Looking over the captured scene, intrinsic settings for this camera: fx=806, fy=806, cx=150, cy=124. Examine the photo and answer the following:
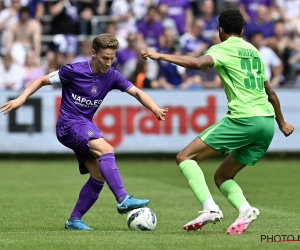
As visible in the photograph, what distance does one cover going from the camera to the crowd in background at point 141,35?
2039 centimetres

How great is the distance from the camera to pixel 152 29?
2161 cm

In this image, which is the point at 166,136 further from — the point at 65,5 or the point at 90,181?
the point at 90,181

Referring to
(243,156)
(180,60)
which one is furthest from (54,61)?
(180,60)

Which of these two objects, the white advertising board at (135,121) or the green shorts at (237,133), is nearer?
the green shorts at (237,133)

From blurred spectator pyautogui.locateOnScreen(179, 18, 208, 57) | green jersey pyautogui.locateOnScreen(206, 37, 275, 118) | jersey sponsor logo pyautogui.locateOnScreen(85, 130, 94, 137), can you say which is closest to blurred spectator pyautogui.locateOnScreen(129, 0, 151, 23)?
blurred spectator pyautogui.locateOnScreen(179, 18, 208, 57)

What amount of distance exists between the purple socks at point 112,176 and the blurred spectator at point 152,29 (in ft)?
41.9

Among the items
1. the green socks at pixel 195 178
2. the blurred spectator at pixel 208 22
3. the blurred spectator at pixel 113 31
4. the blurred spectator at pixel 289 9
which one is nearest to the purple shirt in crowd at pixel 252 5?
the blurred spectator at pixel 289 9

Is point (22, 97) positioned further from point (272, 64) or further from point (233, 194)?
point (272, 64)

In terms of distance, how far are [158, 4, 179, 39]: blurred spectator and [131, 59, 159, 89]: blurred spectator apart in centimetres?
221

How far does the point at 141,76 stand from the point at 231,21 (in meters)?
11.5

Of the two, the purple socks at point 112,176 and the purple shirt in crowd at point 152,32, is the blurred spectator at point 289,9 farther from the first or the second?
the purple socks at point 112,176

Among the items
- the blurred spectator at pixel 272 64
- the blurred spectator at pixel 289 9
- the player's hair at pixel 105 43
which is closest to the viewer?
the player's hair at pixel 105 43

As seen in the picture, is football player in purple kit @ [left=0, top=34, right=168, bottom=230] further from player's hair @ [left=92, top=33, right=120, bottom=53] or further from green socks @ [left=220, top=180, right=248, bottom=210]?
green socks @ [left=220, top=180, right=248, bottom=210]

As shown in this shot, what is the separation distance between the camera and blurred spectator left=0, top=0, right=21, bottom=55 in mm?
21672
